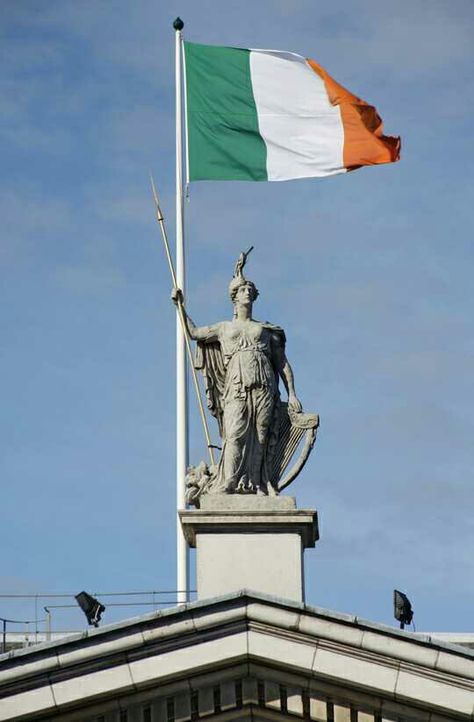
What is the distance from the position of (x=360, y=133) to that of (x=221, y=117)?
10.5ft

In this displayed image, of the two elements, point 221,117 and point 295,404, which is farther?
point 221,117

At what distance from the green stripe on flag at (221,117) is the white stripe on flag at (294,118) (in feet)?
0.78

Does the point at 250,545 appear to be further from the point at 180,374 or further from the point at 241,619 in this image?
the point at 180,374

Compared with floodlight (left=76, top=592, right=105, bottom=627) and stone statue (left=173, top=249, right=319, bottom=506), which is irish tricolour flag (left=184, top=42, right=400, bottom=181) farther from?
floodlight (left=76, top=592, right=105, bottom=627)

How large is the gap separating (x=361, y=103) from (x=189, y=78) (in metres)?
4.18

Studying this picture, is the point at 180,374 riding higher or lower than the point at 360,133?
lower

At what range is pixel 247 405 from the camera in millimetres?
42812

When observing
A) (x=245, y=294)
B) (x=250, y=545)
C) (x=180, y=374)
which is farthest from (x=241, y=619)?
(x=180, y=374)

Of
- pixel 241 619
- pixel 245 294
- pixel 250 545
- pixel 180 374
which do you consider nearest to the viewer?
pixel 241 619

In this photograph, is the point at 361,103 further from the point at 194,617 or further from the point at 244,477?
the point at 194,617

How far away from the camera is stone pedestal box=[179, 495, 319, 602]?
4153cm

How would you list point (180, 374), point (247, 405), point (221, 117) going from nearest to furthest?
point (247, 405) → point (180, 374) → point (221, 117)

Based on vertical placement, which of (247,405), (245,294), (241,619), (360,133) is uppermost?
(360,133)

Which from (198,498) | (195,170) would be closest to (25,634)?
(198,498)
